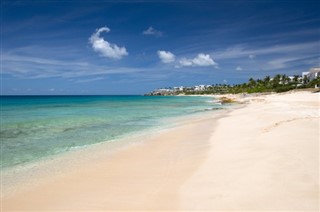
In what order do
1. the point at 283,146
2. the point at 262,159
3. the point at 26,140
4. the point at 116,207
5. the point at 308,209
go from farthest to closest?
the point at 26,140 → the point at 283,146 → the point at 262,159 → the point at 116,207 → the point at 308,209

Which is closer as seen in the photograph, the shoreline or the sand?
the sand

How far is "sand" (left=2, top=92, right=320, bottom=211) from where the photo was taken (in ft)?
Answer: 15.5

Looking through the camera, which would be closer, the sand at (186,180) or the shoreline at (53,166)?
the sand at (186,180)

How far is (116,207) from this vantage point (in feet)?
16.0

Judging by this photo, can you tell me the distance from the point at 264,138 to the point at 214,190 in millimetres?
5287

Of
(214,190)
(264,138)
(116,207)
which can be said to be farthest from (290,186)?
(264,138)

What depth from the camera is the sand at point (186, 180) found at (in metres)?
4.73

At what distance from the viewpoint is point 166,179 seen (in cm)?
635

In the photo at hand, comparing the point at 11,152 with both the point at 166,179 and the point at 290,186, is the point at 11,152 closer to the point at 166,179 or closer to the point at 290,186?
the point at 166,179

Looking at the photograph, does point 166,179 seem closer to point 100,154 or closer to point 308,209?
point 308,209

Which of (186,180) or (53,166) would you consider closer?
(186,180)

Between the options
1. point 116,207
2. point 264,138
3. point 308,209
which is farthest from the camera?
point 264,138

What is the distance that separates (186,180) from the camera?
6.11 meters

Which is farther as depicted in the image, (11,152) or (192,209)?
(11,152)
